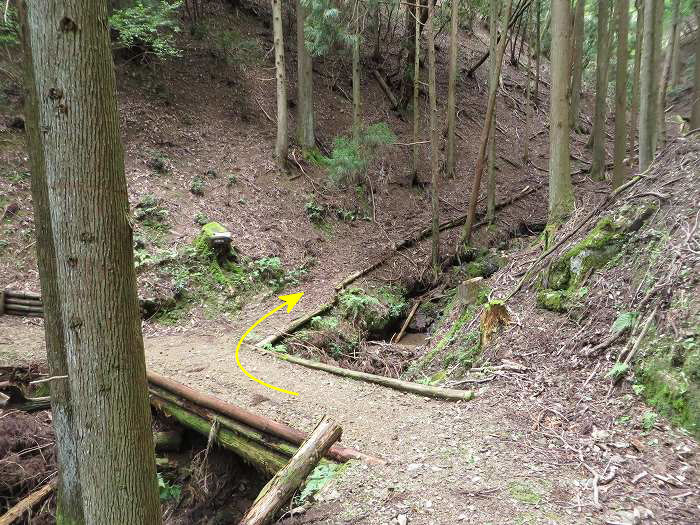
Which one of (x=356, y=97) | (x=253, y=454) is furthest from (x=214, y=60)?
(x=253, y=454)

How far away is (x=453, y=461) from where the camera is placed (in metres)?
4.34

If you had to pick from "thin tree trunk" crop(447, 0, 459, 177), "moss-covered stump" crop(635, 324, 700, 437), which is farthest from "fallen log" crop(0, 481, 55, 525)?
"thin tree trunk" crop(447, 0, 459, 177)

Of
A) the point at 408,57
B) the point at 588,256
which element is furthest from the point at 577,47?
the point at 588,256

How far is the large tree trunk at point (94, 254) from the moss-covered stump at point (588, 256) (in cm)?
585

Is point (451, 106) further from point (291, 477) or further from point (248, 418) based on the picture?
point (291, 477)

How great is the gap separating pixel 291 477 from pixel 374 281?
8217mm

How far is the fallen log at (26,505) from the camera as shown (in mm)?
5368

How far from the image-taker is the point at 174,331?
949 centimetres

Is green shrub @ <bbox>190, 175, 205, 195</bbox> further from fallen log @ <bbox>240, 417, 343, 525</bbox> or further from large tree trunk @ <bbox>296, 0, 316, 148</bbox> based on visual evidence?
fallen log @ <bbox>240, 417, 343, 525</bbox>

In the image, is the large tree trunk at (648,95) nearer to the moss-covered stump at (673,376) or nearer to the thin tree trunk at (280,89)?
the moss-covered stump at (673,376)

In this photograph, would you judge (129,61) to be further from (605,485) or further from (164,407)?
(605,485)

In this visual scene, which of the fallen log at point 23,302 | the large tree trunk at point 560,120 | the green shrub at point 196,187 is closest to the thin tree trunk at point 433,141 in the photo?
the large tree trunk at point 560,120

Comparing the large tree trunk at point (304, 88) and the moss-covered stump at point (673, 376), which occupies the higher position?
the large tree trunk at point (304, 88)

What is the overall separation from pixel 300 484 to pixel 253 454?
59.0 inches
